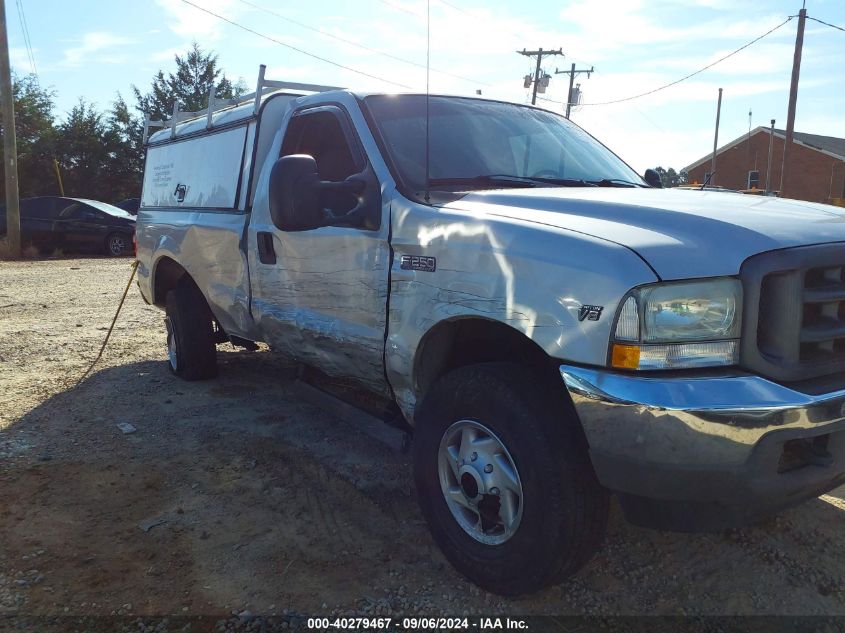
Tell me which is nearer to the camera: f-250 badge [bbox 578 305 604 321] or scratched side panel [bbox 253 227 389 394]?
f-250 badge [bbox 578 305 604 321]

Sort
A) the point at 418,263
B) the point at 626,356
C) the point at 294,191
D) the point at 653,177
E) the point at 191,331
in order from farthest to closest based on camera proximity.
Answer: the point at 191,331, the point at 653,177, the point at 294,191, the point at 418,263, the point at 626,356

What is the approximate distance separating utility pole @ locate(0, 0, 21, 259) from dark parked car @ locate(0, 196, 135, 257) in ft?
1.50

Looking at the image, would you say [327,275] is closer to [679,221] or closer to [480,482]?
[480,482]

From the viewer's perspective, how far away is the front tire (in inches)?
91.5

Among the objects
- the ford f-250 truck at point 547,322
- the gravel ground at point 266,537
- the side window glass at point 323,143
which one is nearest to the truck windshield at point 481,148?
the ford f-250 truck at point 547,322

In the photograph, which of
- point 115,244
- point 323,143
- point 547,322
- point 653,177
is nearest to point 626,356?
Answer: point 547,322

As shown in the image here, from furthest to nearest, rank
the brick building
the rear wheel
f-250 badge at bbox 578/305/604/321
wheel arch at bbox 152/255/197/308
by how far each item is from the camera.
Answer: the brick building → the rear wheel → wheel arch at bbox 152/255/197/308 → f-250 badge at bbox 578/305/604/321

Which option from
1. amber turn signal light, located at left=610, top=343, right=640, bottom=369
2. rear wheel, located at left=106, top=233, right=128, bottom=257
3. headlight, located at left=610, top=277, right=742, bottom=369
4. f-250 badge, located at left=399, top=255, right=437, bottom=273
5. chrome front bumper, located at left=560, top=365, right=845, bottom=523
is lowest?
rear wheel, located at left=106, top=233, right=128, bottom=257

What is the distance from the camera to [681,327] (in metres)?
2.12

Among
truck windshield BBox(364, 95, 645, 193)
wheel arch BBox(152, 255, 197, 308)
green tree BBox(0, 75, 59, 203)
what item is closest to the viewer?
truck windshield BBox(364, 95, 645, 193)

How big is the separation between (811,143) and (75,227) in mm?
36977

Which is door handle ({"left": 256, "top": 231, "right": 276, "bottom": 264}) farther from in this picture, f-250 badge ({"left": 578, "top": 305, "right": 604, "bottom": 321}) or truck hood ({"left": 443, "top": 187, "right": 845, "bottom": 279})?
f-250 badge ({"left": 578, "top": 305, "right": 604, "bottom": 321})

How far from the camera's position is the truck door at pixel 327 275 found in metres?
3.16

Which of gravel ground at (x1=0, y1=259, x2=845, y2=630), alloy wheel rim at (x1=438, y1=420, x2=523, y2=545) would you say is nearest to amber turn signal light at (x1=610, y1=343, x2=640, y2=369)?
alloy wheel rim at (x1=438, y1=420, x2=523, y2=545)
